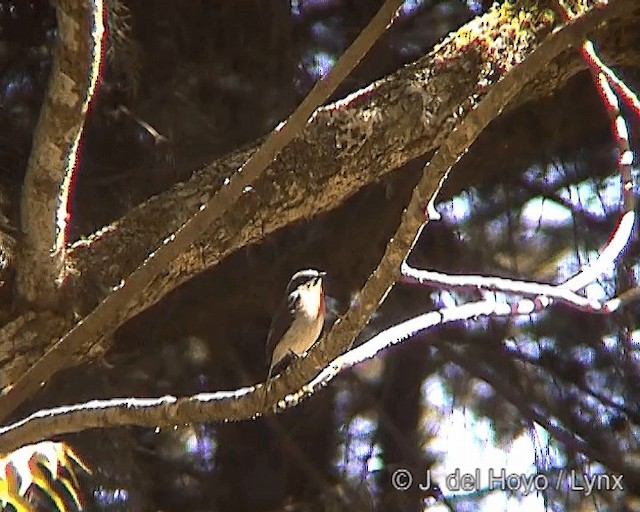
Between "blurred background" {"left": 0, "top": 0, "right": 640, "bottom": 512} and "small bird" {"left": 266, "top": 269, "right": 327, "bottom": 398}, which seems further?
"blurred background" {"left": 0, "top": 0, "right": 640, "bottom": 512}

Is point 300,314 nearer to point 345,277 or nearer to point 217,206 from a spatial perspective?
point 345,277

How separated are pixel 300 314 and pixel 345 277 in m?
0.29

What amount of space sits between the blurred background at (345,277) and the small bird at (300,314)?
0.74 feet

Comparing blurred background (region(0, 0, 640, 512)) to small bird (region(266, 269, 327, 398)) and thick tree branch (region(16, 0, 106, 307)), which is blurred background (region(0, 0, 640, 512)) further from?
thick tree branch (region(16, 0, 106, 307))

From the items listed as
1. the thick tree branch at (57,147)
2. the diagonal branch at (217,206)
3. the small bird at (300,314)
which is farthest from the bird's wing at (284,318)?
the diagonal branch at (217,206)

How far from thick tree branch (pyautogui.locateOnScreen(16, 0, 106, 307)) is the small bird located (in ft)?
1.11

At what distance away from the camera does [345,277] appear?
1.62m

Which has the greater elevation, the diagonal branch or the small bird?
the small bird

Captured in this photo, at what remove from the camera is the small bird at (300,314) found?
1.35 metres

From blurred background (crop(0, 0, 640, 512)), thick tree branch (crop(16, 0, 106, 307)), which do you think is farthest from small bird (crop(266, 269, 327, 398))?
thick tree branch (crop(16, 0, 106, 307))

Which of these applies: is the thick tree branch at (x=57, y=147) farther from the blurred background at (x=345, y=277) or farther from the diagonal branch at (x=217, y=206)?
the blurred background at (x=345, y=277)

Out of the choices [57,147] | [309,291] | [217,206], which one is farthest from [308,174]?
[217,206]

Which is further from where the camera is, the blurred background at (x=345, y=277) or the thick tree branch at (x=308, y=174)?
the blurred background at (x=345, y=277)

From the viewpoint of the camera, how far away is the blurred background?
1575mm
